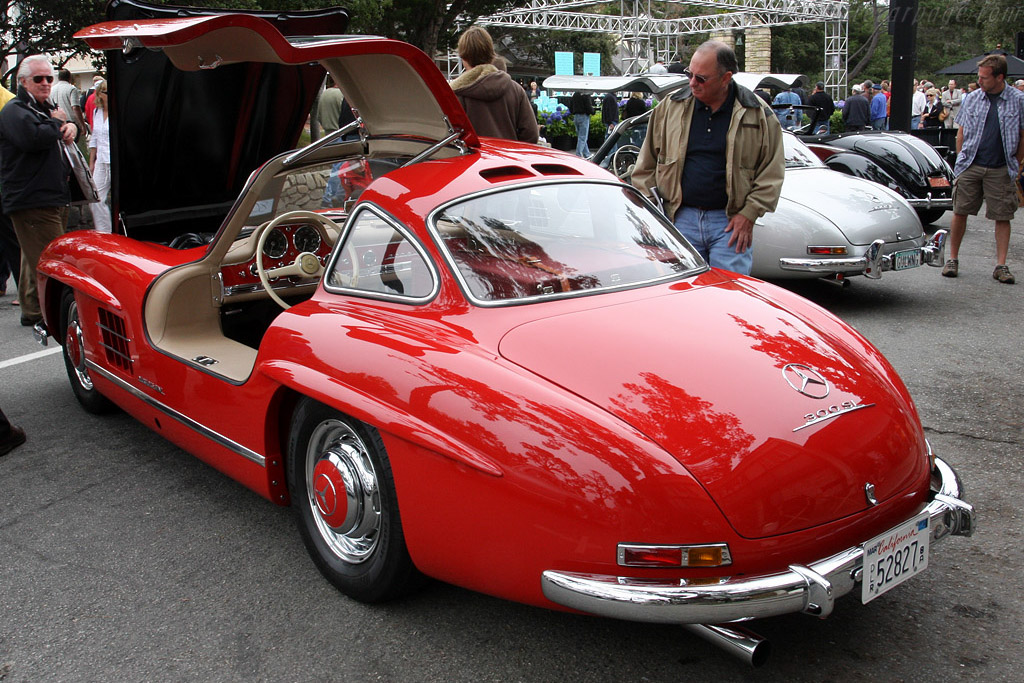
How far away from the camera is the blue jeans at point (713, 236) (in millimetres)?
4738

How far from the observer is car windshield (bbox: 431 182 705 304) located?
3059 millimetres

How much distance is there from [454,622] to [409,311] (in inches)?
39.6

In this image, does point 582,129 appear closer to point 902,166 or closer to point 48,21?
point 902,166

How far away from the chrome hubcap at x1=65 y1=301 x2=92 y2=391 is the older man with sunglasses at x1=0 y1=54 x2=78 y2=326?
2.44 m

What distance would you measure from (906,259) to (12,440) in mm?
6013

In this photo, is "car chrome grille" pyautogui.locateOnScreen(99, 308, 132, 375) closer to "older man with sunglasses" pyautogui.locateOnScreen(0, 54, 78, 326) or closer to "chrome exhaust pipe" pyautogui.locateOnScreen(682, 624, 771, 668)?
"chrome exhaust pipe" pyautogui.locateOnScreen(682, 624, 771, 668)

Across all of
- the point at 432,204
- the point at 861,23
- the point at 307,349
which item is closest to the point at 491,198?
the point at 432,204

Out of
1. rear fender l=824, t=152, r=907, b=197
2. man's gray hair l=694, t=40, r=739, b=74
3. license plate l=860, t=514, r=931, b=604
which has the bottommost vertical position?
license plate l=860, t=514, r=931, b=604

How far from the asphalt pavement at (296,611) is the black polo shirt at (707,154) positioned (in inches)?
61.6

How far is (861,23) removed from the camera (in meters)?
62.1

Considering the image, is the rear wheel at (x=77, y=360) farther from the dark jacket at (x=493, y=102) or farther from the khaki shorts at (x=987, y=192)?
the khaki shorts at (x=987, y=192)

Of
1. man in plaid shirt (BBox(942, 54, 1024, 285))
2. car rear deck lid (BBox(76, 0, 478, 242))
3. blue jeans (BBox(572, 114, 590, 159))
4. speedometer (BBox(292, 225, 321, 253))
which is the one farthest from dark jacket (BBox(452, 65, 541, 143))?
blue jeans (BBox(572, 114, 590, 159))

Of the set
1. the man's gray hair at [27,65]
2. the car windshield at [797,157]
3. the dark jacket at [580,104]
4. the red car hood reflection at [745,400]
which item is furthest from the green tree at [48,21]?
the red car hood reflection at [745,400]

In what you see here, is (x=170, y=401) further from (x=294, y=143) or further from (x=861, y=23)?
(x=861, y=23)
